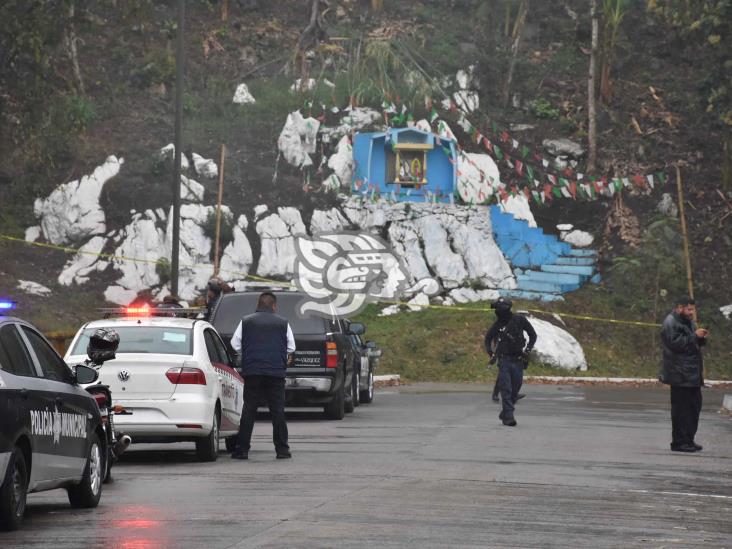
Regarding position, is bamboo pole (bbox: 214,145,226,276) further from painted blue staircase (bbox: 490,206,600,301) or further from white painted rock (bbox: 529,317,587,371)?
white painted rock (bbox: 529,317,587,371)

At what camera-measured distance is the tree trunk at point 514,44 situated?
53344 millimetres

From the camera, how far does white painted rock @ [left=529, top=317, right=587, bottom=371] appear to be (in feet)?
135

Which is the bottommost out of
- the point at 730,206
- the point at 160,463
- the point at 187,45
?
the point at 160,463

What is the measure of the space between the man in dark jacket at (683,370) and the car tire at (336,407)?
A: 21.0 ft

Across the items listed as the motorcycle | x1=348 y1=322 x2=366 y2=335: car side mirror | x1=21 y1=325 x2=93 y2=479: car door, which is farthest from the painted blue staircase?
x1=21 y1=325 x2=93 y2=479: car door

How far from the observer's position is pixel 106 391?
45.8 ft

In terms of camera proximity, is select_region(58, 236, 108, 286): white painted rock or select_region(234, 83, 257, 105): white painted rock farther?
select_region(234, 83, 257, 105): white painted rock

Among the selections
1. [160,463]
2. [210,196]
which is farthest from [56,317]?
[160,463]

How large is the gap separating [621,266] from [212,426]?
30.5 metres

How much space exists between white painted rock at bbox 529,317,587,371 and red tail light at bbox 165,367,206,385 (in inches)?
993

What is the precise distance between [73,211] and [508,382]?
86.2ft

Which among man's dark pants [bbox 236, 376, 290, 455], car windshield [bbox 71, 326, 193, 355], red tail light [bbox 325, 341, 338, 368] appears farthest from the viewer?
red tail light [bbox 325, 341, 338, 368]

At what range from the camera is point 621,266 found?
151 feet

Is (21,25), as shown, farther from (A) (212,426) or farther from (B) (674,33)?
(B) (674,33)
